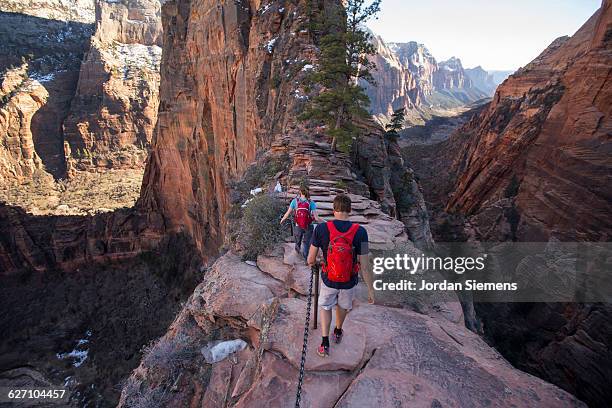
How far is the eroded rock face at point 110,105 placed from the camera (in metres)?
72.4

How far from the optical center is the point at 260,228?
22.6 feet

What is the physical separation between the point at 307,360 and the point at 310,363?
61mm

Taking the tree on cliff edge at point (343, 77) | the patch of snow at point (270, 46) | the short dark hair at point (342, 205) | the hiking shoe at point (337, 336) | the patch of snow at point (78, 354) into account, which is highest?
the patch of snow at point (270, 46)

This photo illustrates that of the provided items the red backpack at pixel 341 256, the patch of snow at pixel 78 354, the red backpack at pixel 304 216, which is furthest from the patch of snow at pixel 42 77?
the red backpack at pixel 341 256

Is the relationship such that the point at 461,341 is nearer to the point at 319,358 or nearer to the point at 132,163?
the point at 319,358

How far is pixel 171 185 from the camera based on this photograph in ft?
120

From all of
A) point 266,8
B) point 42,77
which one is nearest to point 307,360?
point 266,8

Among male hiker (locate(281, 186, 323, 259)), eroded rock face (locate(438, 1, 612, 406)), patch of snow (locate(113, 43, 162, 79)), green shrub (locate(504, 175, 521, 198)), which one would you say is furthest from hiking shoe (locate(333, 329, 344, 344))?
patch of snow (locate(113, 43, 162, 79))

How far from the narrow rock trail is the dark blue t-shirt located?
2.68 ft

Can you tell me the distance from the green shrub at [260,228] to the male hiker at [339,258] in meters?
3.28

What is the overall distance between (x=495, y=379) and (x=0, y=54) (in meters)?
108

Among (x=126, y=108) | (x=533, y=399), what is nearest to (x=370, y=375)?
(x=533, y=399)

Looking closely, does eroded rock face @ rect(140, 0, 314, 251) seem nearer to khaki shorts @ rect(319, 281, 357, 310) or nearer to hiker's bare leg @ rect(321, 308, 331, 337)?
khaki shorts @ rect(319, 281, 357, 310)

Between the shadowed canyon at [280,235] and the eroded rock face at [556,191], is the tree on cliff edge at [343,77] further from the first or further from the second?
the eroded rock face at [556,191]
